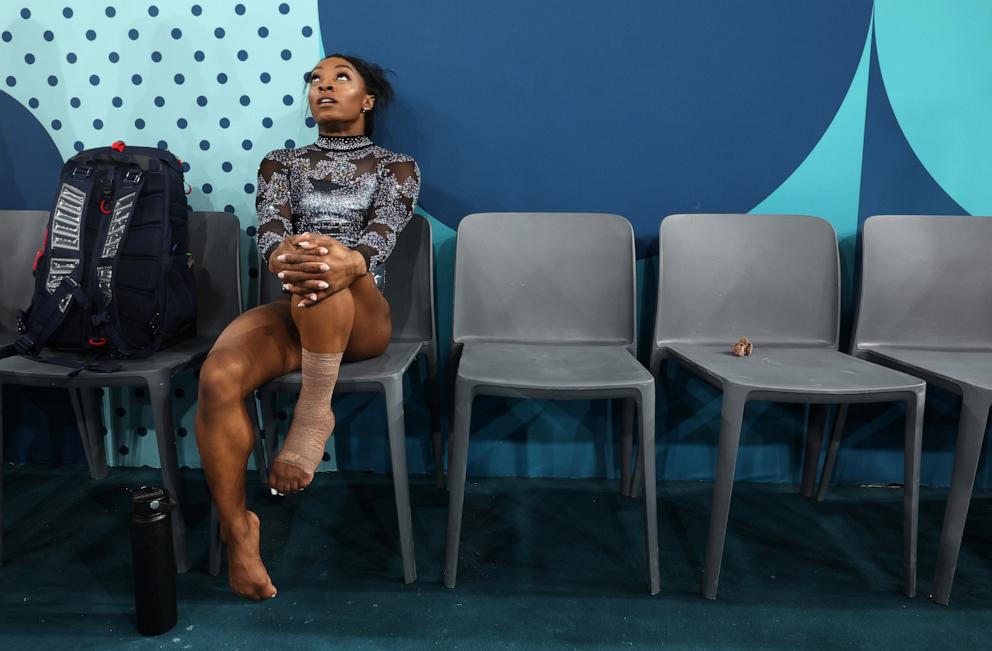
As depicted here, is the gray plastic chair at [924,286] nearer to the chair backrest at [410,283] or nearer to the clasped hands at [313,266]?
the chair backrest at [410,283]

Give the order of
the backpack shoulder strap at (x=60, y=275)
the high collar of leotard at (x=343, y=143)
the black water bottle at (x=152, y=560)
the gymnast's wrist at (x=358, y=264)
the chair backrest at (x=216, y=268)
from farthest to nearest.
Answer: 1. the chair backrest at (x=216, y=268)
2. the high collar of leotard at (x=343, y=143)
3. the backpack shoulder strap at (x=60, y=275)
4. the gymnast's wrist at (x=358, y=264)
5. the black water bottle at (x=152, y=560)

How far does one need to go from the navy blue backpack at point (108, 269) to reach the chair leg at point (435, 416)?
65cm

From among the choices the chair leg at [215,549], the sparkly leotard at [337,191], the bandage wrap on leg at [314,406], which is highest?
the sparkly leotard at [337,191]

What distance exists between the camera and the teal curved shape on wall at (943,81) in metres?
1.81

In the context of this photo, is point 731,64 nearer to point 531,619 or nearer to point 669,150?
point 669,150

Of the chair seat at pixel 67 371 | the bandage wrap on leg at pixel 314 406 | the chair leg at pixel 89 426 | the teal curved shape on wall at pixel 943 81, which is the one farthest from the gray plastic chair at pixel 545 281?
the chair leg at pixel 89 426

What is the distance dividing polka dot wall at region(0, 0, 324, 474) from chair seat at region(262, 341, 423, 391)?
65 centimetres

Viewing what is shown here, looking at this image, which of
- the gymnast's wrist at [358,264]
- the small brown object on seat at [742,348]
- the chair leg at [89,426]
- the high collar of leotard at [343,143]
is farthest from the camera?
the chair leg at [89,426]

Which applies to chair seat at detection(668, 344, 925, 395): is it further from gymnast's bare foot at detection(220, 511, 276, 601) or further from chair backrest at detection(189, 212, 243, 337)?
chair backrest at detection(189, 212, 243, 337)

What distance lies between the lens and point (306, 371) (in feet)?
4.61

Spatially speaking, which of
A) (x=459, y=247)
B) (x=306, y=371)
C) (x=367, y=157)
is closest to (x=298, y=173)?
(x=367, y=157)

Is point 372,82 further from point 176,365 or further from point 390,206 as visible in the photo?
point 176,365

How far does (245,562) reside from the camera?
1.35 metres

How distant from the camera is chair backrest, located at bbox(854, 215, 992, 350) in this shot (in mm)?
1799
